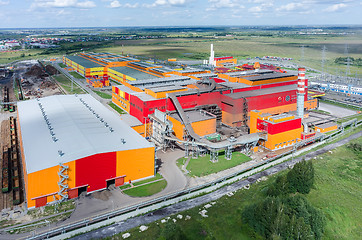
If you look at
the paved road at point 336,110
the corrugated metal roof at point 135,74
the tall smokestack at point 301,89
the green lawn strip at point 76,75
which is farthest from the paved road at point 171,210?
the green lawn strip at point 76,75

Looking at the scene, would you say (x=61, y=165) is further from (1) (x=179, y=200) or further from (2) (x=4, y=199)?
(1) (x=179, y=200)

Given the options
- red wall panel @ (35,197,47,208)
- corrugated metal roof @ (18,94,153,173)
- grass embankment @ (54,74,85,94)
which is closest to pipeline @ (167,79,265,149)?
corrugated metal roof @ (18,94,153,173)

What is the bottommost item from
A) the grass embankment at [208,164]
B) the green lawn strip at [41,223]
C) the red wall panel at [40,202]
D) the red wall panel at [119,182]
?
the green lawn strip at [41,223]

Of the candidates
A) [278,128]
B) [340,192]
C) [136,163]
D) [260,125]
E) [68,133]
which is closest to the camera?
[340,192]

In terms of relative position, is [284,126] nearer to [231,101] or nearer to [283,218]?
[231,101]

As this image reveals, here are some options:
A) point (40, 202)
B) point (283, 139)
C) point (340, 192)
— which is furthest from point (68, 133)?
point (340, 192)

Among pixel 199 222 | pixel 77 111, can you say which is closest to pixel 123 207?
pixel 199 222

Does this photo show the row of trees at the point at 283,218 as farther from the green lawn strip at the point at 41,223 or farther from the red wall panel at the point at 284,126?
the green lawn strip at the point at 41,223
